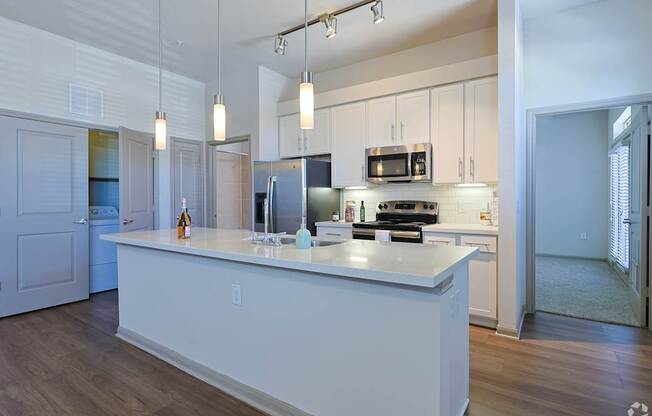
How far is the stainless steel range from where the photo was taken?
3.61 meters

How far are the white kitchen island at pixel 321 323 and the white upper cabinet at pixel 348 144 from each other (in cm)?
206

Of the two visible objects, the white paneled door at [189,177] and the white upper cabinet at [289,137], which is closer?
the white upper cabinet at [289,137]

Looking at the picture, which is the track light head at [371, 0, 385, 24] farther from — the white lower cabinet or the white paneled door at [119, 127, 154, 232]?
the white paneled door at [119, 127, 154, 232]

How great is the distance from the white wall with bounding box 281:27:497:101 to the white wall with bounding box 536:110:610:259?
128 inches

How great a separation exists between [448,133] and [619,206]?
10.9 ft

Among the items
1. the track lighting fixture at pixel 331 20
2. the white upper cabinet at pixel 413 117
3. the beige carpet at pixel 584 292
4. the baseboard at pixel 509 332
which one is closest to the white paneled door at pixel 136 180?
the track lighting fixture at pixel 331 20

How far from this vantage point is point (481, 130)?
11.3 ft

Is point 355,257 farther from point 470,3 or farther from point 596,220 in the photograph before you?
point 596,220

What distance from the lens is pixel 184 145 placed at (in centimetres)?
506

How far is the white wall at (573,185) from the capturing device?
6.13 meters

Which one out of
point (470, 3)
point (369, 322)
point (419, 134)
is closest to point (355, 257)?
point (369, 322)

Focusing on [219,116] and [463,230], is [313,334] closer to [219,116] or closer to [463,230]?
[219,116]

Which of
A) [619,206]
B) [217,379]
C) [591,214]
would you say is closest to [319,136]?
[217,379]

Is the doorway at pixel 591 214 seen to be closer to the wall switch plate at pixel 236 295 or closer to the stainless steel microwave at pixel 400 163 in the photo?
the stainless steel microwave at pixel 400 163
